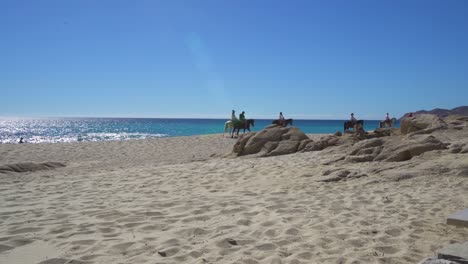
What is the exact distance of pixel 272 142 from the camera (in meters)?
13.0

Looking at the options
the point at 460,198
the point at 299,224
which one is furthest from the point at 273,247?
the point at 460,198

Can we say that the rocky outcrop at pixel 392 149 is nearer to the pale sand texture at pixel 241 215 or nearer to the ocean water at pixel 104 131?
the pale sand texture at pixel 241 215

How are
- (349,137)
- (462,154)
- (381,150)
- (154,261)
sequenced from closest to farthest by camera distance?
(154,261)
(462,154)
(381,150)
(349,137)

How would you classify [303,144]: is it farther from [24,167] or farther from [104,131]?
[104,131]

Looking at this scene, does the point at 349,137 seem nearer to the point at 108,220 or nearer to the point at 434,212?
the point at 434,212

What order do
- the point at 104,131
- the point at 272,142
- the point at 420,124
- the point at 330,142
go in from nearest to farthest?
the point at 330,142 → the point at 272,142 → the point at 420,124 → the point at 104,131

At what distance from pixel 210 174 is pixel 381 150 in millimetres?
4714

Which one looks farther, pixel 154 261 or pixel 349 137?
pixel 349 137

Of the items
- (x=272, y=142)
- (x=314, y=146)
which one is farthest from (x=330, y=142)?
(x=272, y=142)

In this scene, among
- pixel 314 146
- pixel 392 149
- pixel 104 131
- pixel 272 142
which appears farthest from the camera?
pixel 104 131

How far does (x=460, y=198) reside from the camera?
220 inches

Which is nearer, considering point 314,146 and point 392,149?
point 392,149

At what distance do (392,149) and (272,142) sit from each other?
4675mm

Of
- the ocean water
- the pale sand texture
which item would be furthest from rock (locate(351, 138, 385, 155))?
the ocean water
